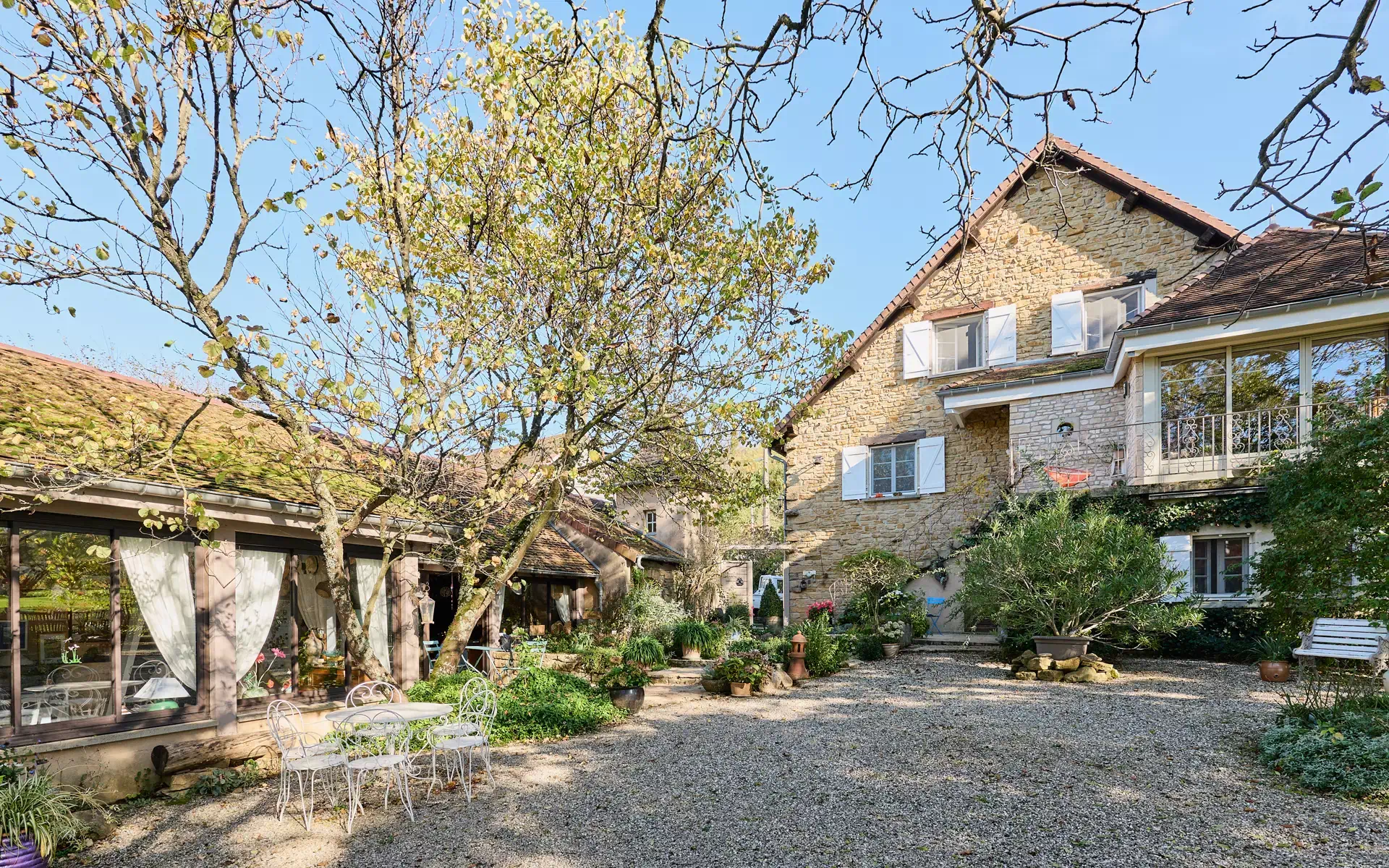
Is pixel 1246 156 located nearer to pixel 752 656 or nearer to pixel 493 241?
pixel 493 241

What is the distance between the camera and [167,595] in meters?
7.32

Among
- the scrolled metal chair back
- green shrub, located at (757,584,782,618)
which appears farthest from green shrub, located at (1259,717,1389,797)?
green shrub, located at (757,584,782,618)

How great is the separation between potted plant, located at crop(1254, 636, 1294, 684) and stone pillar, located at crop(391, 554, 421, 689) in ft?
36.2

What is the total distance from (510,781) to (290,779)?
2123 mm

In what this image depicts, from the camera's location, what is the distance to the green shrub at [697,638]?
16.0m

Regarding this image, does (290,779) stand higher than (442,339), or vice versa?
(442,339)

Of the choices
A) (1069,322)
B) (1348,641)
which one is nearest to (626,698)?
(1348,641)

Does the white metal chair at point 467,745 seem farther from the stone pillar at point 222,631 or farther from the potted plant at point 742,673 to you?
the potted plant at point 742,673

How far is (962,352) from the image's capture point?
18.2 m

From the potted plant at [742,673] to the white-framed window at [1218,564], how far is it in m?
7.68

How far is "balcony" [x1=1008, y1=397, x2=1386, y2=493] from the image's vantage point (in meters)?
12.4

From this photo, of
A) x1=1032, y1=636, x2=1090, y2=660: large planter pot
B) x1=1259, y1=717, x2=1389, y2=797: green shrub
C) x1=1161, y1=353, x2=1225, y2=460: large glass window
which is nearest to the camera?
x1=1259, y1=717, x2=1389, y2=797: green shrub

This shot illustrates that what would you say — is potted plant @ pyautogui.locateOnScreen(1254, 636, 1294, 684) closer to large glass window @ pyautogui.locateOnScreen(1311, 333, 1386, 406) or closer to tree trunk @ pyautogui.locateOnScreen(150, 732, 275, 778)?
large glass window @ pyautogui.locateOnScreen(1311, 333, 1386, 406)

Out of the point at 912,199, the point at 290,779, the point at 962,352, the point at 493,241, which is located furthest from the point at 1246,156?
the point at 962,352
